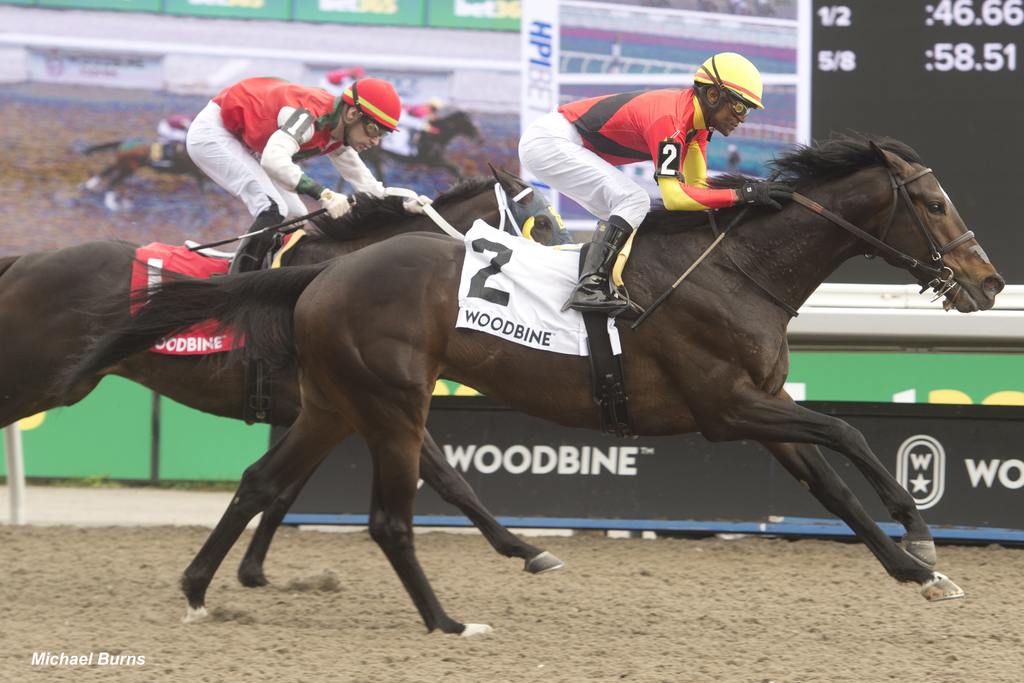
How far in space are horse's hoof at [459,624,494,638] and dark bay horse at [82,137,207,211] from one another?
250 inches

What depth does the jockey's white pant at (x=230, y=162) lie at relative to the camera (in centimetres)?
595

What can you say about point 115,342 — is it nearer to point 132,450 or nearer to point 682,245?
point 682,245

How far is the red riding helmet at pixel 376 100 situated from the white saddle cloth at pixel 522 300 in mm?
1099

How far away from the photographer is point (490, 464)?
6633mm

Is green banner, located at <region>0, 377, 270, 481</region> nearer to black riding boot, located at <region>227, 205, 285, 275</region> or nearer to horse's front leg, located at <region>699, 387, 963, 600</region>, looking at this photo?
black riding boot, located at <region>227, 205, 285, 275</region>

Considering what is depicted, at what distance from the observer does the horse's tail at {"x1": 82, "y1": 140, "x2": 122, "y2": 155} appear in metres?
10.4

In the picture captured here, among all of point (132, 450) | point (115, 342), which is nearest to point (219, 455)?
point (132, 450)

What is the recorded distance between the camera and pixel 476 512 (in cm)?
522

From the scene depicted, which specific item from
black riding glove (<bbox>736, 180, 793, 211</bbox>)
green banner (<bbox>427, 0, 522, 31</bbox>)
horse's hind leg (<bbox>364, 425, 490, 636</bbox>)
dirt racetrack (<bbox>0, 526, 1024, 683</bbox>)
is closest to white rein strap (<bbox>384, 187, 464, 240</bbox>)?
horse's hind leg (<bbox>364, 425, 490, 636</bbox>)

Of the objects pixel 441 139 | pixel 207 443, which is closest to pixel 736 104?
pixel 207 443

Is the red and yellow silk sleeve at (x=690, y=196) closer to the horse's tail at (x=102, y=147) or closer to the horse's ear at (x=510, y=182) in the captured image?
the horse's ear at (x=510, y=182)

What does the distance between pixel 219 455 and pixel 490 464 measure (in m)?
2.00

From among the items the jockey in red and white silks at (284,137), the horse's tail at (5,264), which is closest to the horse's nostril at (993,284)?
the jockey in red and white silks at (284,137)

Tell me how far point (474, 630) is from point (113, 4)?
7.01 metres
